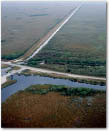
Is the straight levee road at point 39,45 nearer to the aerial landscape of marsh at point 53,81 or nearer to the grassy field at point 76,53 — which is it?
the aerial landscape of marsh at point 53,81

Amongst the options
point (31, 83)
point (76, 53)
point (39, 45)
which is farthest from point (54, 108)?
point (39, 45)

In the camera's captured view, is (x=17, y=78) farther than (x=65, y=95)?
Yes

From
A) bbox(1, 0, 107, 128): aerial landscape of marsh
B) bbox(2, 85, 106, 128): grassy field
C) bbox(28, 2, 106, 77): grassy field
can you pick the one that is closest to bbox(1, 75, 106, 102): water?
bbox(1, 0, 107, 128): aerial landscape of marsh

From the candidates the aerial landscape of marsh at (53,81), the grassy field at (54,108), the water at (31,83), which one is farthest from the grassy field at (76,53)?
the grassy field at (54,108)

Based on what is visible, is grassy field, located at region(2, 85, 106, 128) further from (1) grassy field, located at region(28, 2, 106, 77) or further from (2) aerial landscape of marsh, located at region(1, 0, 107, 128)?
(1) grassy field, located at region(28, 2, 106, 77)

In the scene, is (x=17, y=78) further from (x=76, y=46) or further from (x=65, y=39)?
(x=65, y=39)

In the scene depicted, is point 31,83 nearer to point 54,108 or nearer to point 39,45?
point 54,108

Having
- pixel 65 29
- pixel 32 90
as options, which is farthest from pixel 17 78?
pixel 65 29
